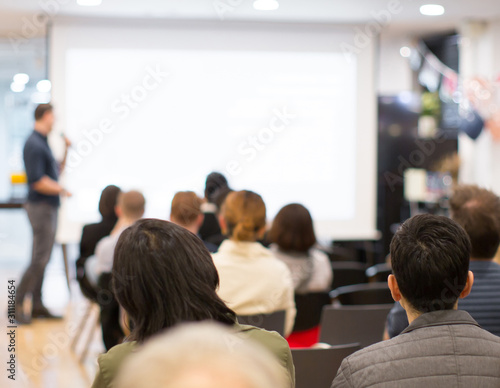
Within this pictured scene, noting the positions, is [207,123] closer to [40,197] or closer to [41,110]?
[41,110]

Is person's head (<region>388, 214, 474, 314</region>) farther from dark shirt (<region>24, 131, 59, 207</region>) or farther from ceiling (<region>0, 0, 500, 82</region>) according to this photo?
ceiling (<region>0, 0, 500, 82</region>)

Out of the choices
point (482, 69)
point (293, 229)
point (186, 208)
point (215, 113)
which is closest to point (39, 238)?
point (215, 113)

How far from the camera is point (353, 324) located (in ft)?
9.36

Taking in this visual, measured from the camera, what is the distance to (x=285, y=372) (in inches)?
61.9

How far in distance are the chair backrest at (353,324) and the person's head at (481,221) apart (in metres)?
0.60

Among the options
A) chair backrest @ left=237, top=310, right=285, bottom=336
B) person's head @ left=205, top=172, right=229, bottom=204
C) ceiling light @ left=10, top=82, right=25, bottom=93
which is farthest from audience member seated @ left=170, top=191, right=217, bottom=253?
ceiling light @ left=10, top=82, right=25, bottom=93

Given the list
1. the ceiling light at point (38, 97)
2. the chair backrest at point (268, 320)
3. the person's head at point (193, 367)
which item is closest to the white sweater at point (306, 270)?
the chair backrest at point (268, 320)

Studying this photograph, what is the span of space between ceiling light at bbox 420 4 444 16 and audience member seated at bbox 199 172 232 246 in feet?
9.41

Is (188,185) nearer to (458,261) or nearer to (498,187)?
(498,187)

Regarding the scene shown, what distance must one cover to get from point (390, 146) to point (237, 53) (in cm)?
234

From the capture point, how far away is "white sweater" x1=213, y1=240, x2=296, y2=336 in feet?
8.79

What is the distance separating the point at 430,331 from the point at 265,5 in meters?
5.06

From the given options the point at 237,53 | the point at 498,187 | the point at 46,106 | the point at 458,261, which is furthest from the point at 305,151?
the point at 458,261

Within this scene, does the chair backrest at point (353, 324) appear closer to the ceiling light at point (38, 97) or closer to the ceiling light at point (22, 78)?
the ceiling light at point (38, 97)
